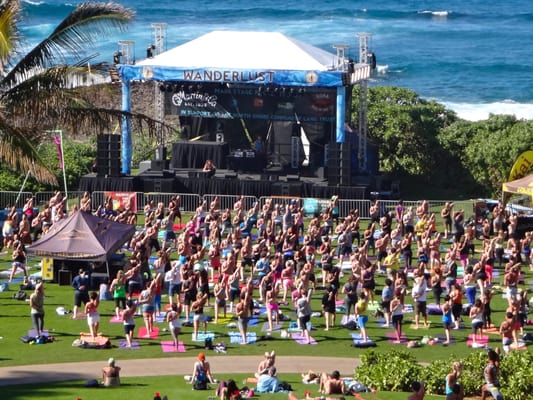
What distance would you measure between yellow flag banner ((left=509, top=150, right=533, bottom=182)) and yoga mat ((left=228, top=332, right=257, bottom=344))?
1367 centimetres

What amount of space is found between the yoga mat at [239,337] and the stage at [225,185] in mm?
15206

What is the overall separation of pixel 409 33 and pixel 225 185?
3047 inches

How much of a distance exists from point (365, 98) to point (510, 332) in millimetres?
21677

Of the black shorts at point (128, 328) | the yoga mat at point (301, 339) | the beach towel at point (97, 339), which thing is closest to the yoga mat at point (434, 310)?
the yoga mat at point (301, 339)

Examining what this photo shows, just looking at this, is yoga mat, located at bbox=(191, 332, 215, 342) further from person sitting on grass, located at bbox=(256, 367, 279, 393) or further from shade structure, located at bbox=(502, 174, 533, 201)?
shade structure, located at bbox=(502, 174, 533, 201)

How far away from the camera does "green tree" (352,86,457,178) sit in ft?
170

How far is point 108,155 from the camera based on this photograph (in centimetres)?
4634

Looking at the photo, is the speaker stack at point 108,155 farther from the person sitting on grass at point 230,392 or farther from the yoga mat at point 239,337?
the person sitting on grass at point 230,392

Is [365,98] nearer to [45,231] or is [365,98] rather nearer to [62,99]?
[45,231]

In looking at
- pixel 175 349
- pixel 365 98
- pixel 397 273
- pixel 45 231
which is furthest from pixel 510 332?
pixel 365 98

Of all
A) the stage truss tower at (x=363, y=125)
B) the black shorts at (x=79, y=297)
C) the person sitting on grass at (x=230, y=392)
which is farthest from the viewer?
the stage truss tower at (x=363, y=125)

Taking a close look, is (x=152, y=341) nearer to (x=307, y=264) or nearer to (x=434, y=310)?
(x=307, y=264)

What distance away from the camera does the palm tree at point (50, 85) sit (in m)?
23.0

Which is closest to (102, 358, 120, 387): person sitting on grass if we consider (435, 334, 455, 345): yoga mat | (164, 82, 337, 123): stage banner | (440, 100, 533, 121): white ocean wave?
(435, 334, 455, 345): yoga mat
